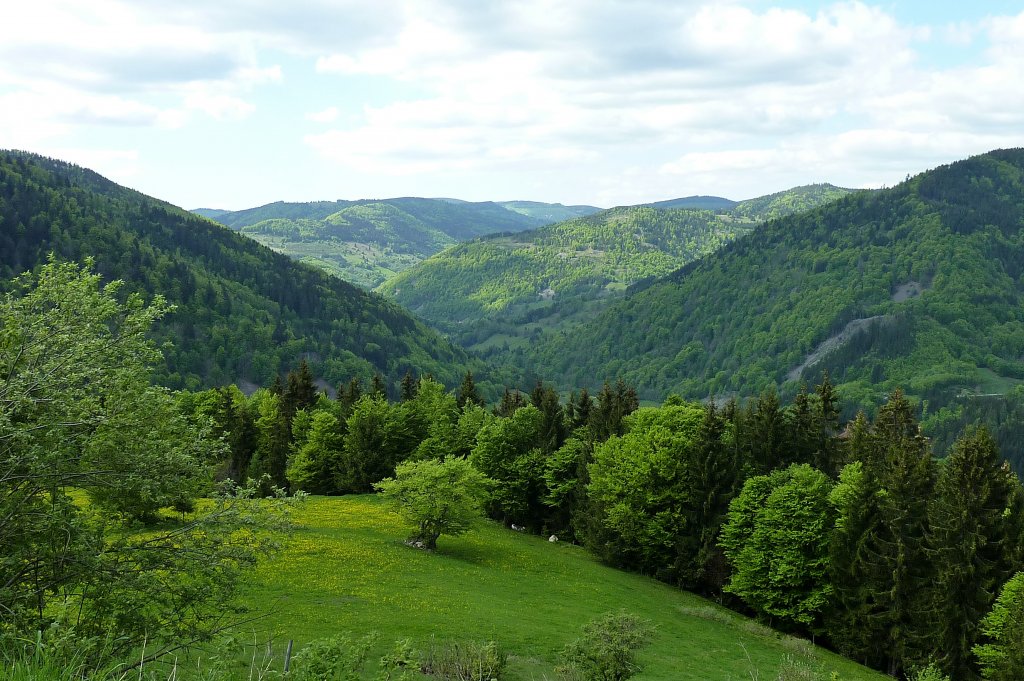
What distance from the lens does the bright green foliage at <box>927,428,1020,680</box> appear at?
52.8m

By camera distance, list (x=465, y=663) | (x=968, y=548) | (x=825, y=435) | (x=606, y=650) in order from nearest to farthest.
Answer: (x=606, y=650), (x=465, y=663), (x=968, y=548), (x=825, y=435)

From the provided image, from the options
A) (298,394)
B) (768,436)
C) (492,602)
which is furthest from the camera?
(298,394)

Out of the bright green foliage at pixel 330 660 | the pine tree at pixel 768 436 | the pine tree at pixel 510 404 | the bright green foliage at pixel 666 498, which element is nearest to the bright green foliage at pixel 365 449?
the pine tree at pixel 510 404

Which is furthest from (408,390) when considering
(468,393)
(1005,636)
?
(1005,636)

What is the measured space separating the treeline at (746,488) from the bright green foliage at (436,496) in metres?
5.57

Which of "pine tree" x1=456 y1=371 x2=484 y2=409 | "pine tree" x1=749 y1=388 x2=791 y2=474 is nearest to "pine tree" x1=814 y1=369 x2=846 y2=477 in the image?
"pine tree" x1=749 y1=388 x2=791 y2=474

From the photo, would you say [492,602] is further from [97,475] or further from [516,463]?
[97,475]

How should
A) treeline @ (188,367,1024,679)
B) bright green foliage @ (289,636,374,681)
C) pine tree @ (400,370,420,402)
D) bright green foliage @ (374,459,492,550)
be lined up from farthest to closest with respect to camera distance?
pine tree @ (400,370,420,402) < bright green foliage @ (374,459,492,550) < treeline @ (188,367,1024,679) < bright green foliage @ (289,636,374,681)

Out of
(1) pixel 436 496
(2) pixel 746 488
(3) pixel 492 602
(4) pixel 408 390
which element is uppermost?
(4) pixel 408 390

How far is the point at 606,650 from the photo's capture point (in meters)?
31.8

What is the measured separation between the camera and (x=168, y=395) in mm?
21219

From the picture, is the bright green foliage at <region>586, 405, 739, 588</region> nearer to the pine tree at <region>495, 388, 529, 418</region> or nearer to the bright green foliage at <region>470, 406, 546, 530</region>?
the bright green foliage at <region>470, 406, 546, 530</region>

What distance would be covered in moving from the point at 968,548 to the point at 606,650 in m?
35.9

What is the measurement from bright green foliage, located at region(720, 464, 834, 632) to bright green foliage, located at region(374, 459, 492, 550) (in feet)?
75.9
